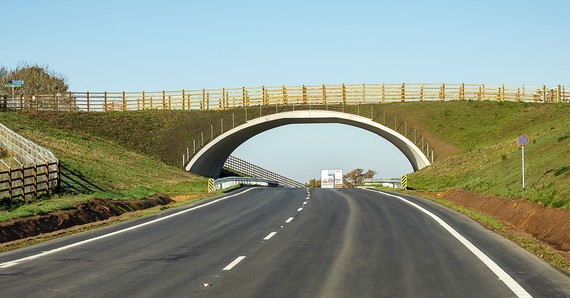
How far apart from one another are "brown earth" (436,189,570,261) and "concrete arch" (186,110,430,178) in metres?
34.6

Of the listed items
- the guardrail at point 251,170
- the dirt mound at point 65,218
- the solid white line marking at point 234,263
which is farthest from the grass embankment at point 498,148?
the guardrail at point 251,170

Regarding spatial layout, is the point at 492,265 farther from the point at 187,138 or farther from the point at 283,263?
the point at 187,138

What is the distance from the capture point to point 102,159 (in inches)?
2324

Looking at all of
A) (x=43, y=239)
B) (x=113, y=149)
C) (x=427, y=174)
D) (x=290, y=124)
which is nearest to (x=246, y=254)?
(x=43, y=239)

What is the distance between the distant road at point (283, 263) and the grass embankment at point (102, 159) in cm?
1361

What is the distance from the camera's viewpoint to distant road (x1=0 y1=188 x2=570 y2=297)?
1109 cm

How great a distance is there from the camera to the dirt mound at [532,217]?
1866 centimetres

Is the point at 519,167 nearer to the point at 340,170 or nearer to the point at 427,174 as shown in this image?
the point at 427,174

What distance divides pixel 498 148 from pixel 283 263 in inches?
1724

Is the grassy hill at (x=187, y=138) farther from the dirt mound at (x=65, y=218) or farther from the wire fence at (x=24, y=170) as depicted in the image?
the dirt mound at (x=65, y=218)

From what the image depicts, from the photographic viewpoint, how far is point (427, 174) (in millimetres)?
58625

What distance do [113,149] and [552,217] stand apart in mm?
49764

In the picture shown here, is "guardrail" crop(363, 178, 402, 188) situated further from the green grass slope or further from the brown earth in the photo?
the brown earth

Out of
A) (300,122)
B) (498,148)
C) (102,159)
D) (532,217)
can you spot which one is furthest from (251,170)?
(532,217)
